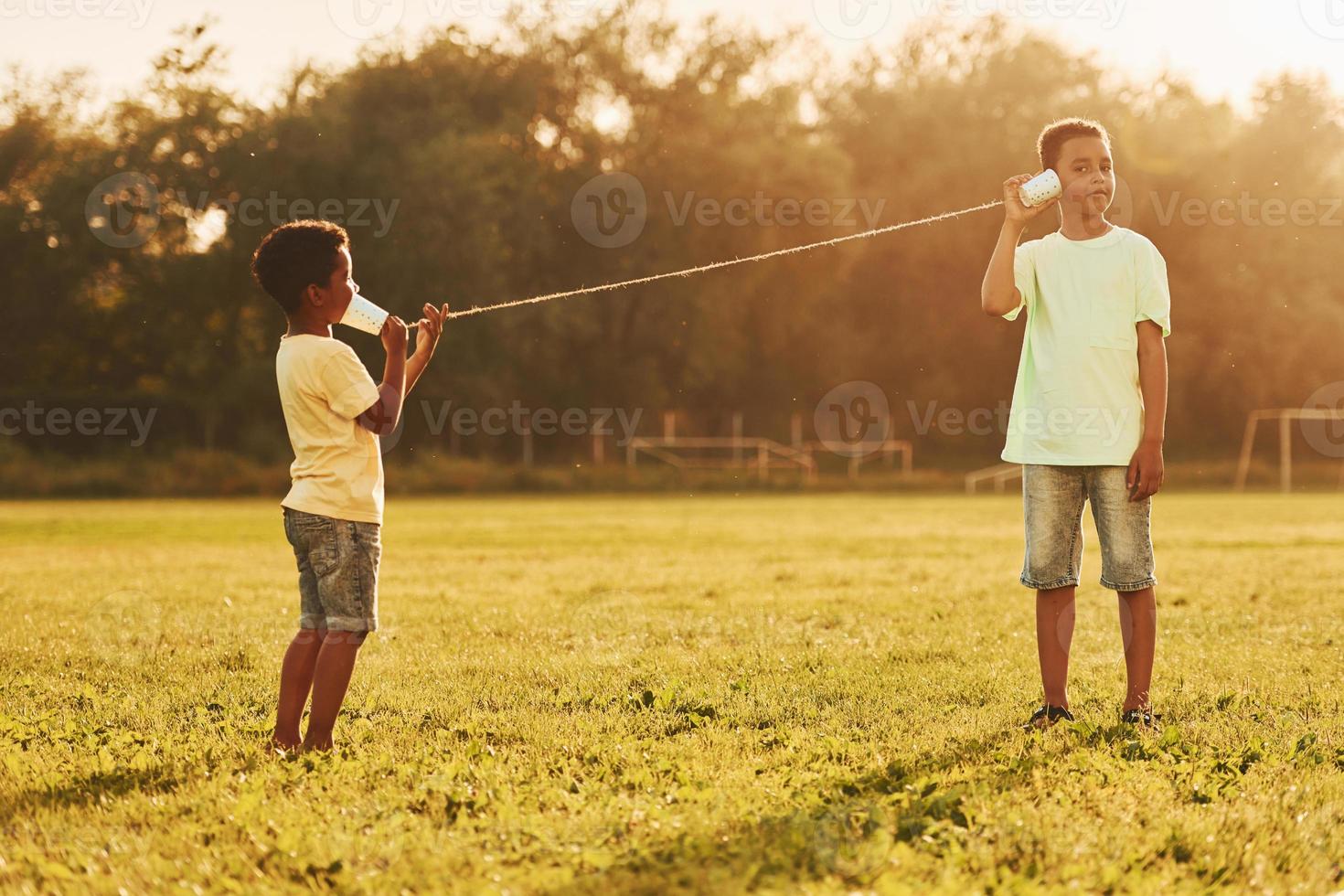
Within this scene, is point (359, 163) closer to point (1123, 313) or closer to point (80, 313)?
point (80, 313)

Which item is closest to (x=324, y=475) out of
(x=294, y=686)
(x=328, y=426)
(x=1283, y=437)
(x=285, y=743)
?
(x=328, y=426)

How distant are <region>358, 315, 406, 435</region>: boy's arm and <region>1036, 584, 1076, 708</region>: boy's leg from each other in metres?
2.30

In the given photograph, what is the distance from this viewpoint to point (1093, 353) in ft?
14.4

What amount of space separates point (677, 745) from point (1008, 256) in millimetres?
2046

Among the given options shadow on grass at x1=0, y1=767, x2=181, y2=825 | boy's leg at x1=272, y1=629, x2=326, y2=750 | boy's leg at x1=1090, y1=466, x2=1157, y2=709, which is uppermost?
boy's leg at x1=1090, y1=466, x2=1157, y2=709

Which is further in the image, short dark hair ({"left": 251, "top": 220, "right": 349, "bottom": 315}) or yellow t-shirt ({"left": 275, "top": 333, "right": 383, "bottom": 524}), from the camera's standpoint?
short dark hair ({"left": 251, "top": 220, "right": 349, "bottom": 315})

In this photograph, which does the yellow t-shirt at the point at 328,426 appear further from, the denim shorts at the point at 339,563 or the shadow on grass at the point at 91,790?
the shadow on grass at the point at 91,790

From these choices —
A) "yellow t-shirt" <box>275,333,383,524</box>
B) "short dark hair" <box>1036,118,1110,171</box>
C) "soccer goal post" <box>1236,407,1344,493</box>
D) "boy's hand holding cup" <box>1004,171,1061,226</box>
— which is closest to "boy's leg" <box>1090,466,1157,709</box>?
"boy's hand holding cup" <box>1004,171,1061,226</box>

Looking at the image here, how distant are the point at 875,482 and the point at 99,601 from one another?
84.6 feet

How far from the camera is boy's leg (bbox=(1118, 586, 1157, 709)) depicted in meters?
4.42

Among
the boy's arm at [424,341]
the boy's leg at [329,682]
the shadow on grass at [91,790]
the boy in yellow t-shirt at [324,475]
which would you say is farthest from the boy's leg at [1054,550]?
the shadow on grass at [91,790]

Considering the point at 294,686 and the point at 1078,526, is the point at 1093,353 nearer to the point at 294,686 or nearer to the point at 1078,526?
the point at 1078,526

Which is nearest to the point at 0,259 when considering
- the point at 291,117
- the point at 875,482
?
the point at 291,117

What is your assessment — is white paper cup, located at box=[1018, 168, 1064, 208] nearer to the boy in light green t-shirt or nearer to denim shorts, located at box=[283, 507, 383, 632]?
the boy in light green t-shirt
